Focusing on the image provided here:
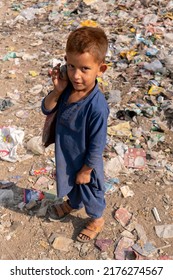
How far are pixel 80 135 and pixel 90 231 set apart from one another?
95 cm

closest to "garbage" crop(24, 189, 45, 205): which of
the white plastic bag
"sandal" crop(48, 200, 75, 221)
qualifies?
"sandal" crop(48, 200, 75, 221)

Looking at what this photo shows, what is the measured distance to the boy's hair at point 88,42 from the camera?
1738 mm

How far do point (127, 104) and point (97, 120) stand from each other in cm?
212

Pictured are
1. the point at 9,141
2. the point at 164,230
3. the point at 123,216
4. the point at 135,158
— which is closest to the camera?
the point at 164,230

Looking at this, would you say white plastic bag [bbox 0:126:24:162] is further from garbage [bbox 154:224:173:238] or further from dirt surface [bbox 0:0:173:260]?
garbage [bbox 154:224:173:238]

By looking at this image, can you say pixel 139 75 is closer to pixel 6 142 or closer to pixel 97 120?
pixel 6 142

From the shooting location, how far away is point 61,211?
2.77 metres

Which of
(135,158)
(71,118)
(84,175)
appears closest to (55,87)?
(71,118)

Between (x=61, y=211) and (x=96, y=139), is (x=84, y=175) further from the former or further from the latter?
(x=61, y=211)

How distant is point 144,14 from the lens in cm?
571

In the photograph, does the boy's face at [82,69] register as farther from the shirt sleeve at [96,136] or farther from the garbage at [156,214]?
the garbage at [156,214]

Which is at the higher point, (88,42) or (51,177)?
(88,42)

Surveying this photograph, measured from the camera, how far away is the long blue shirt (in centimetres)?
192

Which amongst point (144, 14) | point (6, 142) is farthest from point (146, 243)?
point (144, 14)
